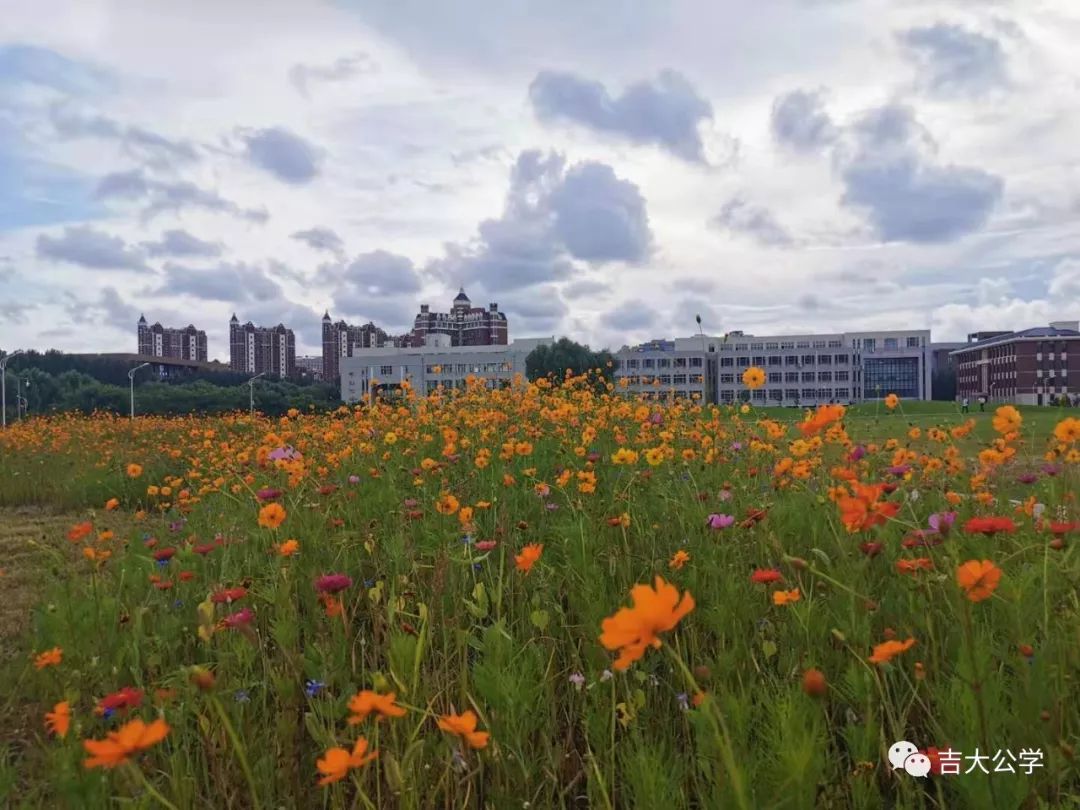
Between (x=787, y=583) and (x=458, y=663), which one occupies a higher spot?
(x=787, y=583)

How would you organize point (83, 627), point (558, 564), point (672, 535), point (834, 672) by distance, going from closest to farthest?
point (834, 672) < point (83, 627) < point (558, 564) < point (672, 535)

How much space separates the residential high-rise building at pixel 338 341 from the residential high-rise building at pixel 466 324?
9569mm

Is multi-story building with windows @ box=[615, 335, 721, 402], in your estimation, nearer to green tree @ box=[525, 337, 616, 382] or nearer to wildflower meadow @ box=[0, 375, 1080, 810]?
green tree @ box=[525, 337, 616, 382]

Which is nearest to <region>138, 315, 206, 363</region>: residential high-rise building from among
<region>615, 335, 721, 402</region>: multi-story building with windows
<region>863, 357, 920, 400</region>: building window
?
<region>615, 335, 721, 402</region>: multi-story building with windows

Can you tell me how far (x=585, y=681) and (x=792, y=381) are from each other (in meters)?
84.1

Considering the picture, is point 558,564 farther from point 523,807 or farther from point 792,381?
point 792,381

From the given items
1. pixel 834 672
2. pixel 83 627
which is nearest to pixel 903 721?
pixel 834 672

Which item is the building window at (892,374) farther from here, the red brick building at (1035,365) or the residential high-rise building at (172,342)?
the residential high-rise building at (172,342)

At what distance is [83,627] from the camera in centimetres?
217

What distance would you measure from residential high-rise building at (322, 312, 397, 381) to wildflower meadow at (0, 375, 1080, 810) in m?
106

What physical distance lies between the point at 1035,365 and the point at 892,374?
16372 mm

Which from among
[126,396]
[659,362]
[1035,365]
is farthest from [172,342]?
[1035,365]

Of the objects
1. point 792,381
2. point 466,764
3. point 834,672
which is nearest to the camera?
point 466,764

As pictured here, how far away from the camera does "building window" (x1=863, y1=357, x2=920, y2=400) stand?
80.9 meters
